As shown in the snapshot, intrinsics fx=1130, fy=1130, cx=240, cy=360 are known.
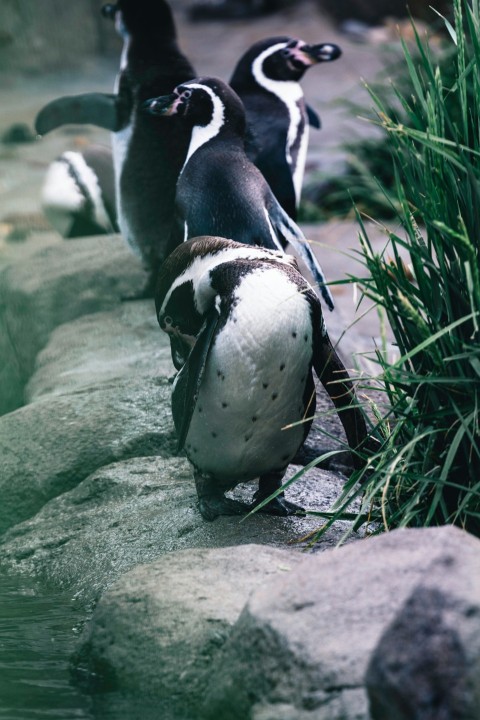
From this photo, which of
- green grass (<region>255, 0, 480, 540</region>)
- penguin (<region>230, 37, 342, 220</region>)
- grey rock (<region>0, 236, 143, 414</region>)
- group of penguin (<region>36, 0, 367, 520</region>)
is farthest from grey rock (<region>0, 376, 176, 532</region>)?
penguin (<region>230, 37, 342, 220</region>)

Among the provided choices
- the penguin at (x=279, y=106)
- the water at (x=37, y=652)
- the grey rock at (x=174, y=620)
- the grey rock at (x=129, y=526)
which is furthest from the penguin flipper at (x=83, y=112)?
the grey rock at (x=174, y=620)

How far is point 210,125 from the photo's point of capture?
13.2 ft

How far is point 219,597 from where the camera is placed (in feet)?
8.18

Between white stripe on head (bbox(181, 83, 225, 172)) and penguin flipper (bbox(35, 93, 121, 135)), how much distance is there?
1630 millimetres

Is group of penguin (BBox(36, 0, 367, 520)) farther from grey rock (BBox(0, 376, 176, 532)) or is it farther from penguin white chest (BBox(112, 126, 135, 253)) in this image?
grey rock (BBox(0, 376, 176, 532))

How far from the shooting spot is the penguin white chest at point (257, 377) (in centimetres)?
300

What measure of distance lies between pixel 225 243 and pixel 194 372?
0.40m

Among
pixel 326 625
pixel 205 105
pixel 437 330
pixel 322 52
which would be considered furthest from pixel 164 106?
pixel 326 625

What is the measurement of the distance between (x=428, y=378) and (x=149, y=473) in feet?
4.55

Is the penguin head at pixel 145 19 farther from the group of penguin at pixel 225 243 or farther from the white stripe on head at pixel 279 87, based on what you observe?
the white stripe on head at pixel 279 87

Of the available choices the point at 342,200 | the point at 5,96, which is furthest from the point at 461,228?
the point at 5,96

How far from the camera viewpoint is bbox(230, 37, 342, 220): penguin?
5.43 m

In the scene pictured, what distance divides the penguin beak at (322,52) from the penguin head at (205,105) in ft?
6.21

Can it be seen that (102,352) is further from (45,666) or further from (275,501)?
(45,666)
